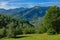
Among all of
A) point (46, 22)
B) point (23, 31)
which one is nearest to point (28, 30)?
point (23, 31)

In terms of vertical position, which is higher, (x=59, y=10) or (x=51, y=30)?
(x=59, y=10)

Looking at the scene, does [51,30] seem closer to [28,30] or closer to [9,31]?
[9,31]

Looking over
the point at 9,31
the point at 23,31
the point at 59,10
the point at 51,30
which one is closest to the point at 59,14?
the point at 59,10

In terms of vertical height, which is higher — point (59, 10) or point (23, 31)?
point (59, 10)

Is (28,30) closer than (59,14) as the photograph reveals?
No

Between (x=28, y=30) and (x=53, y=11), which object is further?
(x=28, y=30)

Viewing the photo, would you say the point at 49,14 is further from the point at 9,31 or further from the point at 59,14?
the point at 9,31

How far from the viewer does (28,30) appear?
Result: 7344 centimetres

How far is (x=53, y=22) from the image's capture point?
54750mm

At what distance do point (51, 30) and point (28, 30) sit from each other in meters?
21.0

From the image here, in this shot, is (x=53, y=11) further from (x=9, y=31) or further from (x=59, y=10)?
(x=9, y=31)

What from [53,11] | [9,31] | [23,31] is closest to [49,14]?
[53,11]

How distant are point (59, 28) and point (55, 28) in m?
1.45

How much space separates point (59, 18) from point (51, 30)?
4131 mm
